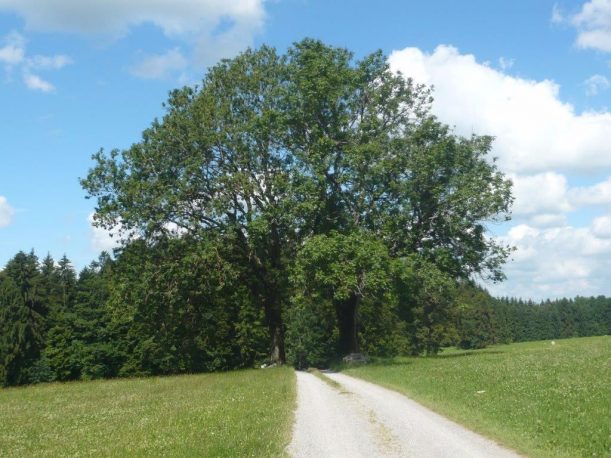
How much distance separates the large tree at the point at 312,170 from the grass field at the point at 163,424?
13.7 metres

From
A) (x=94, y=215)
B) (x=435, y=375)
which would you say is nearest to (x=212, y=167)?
(x=94, y=215)

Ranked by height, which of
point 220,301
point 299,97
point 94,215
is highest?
point 299,97

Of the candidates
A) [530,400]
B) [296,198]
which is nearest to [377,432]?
[530,400]

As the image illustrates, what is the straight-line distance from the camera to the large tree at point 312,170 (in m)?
38.2

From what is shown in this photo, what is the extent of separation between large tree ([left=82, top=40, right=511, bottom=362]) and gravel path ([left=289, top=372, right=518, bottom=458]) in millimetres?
19407

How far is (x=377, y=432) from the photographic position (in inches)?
554

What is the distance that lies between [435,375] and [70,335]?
59.5 meters

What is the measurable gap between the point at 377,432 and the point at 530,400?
5.22 m

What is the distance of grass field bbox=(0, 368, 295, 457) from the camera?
13.5 m

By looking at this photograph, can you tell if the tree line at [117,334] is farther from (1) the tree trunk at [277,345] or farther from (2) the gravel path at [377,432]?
(2) the gravel path at [377,432]

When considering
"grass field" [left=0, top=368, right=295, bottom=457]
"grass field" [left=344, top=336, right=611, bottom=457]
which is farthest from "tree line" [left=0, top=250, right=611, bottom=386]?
"grass field" [left=344, top=336, right=611, bottom=457]

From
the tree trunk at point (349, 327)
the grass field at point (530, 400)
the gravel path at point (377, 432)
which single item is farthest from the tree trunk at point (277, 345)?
the gravel path at point (377, 432)

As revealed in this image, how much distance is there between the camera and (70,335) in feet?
240

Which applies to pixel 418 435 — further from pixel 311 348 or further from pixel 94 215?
pixel 311 348
